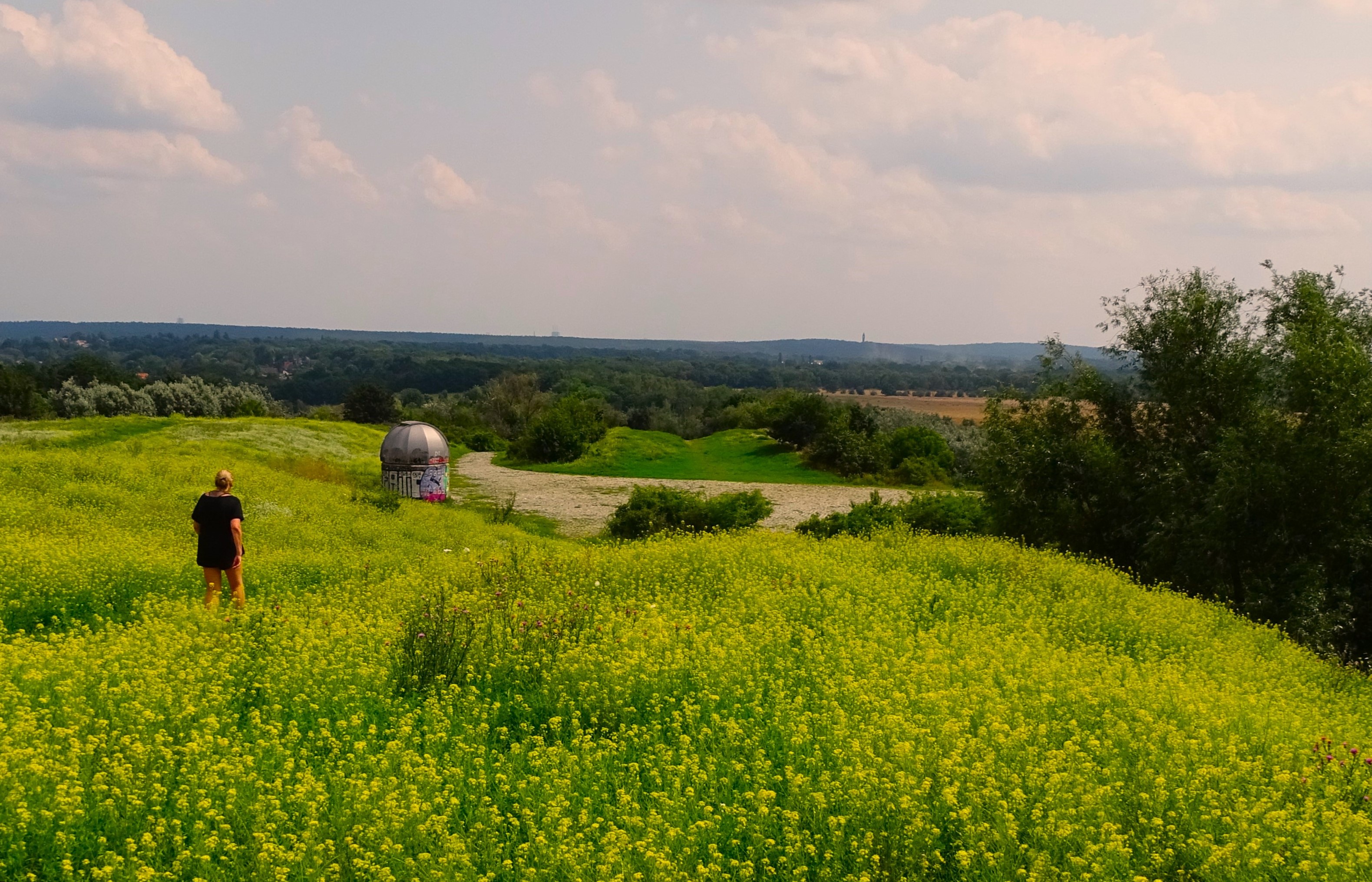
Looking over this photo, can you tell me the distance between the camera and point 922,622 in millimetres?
13234

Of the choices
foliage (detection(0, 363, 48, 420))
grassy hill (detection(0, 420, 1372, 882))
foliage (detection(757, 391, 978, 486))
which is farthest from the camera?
foliage (detection(0, 363, 48, 420))

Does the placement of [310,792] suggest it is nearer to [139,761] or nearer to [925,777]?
[139,761]

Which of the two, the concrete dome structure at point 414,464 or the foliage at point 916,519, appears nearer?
the foliage at point 916,519

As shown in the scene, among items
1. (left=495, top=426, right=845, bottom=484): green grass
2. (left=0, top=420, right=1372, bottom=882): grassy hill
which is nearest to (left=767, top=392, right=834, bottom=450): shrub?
(left=495, top=426, right=845, bottom=484): green grass

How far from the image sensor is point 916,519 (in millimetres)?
25141

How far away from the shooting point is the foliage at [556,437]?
52.2m

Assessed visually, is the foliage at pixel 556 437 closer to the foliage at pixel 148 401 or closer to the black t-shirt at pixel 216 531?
the foliage at pixel 148 401

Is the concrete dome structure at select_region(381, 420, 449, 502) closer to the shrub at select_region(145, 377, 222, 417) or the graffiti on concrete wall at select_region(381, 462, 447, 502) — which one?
the graffiti on concrete wall at select_region(381, 462, 447, 502)

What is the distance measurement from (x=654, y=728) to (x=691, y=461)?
44.3 metres

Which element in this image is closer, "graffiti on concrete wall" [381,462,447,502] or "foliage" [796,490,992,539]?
"foliage" [796,490,992,539]

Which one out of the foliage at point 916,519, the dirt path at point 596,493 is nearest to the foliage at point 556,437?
the dirt path at point 596,493

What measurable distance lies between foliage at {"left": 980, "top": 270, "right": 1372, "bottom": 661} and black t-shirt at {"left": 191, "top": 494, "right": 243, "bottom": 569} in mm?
17333

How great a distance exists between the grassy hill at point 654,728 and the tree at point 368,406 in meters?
66.7

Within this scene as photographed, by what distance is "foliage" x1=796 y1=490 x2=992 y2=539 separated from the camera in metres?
24.0
